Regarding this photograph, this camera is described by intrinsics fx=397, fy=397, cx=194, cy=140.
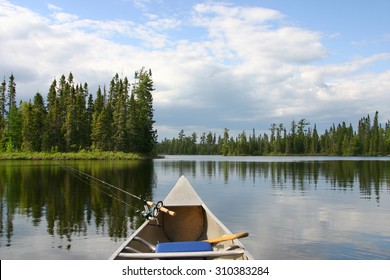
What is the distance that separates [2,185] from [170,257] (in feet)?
84.0

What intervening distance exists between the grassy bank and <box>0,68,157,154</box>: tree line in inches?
111

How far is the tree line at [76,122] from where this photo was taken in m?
83.9

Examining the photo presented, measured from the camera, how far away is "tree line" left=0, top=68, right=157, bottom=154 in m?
83.9

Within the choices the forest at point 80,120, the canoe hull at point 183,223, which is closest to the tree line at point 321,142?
the forest at point 80,120

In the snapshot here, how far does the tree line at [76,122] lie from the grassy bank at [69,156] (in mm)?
2824

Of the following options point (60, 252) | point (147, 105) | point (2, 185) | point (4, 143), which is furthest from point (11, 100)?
point (60, 252)

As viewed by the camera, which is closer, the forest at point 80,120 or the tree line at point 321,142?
the forest at point 80,120

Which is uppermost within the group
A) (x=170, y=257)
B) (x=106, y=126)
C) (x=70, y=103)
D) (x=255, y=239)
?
(x=70, y=103)

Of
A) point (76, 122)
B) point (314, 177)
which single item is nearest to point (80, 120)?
point (76, 122)

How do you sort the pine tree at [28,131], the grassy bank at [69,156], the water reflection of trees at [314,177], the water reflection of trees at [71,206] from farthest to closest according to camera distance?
the pine tree at [28,131], the grassy bank at [69,156], the water reflection of trees at [314,177], the water reflection of trees at [71,206]

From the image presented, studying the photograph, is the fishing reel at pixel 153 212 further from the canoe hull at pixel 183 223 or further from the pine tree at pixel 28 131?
the pine tree at pixel 28 131

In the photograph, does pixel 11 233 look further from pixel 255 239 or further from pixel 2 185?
pixel 2 185

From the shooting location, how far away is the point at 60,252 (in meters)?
11.5
